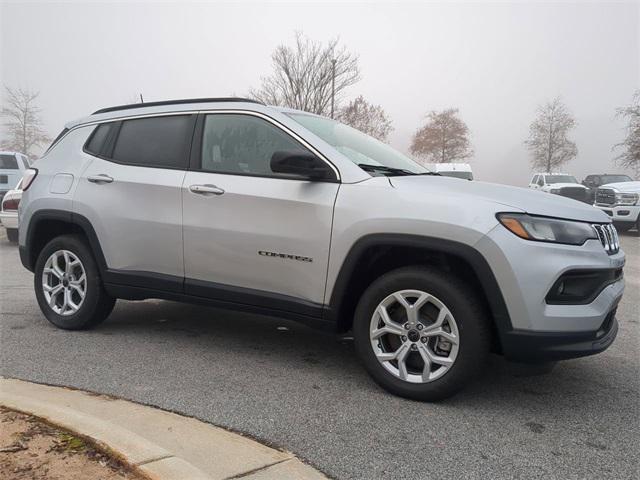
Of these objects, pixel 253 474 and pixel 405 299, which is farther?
pixel 405 299

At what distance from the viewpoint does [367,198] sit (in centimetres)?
341

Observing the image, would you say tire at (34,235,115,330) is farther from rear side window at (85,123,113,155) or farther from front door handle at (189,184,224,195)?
front door handle at (189,184,224,195)

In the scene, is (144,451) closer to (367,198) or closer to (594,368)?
(367,198)

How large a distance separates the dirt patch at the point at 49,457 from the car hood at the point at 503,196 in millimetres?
2138

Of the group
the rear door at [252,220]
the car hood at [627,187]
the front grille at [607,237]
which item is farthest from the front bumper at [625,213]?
the rear door at [252,220]

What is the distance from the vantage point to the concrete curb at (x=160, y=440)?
7.90 ft

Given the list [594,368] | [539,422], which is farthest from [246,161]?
[594,368]

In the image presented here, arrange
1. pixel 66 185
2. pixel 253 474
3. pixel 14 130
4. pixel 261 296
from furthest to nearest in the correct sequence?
pixel 14 130, pixel 66 185, pixel 261 296, pixel 253 474

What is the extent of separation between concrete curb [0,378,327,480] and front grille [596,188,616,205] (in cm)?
1561

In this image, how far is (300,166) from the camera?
347 cm

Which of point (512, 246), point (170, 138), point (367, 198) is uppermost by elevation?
point (170, 138)

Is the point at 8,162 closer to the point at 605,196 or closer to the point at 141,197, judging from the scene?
the point at 141,197

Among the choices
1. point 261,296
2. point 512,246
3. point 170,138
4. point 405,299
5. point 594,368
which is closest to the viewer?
point 512,246

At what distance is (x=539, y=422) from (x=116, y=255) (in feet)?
10.6
